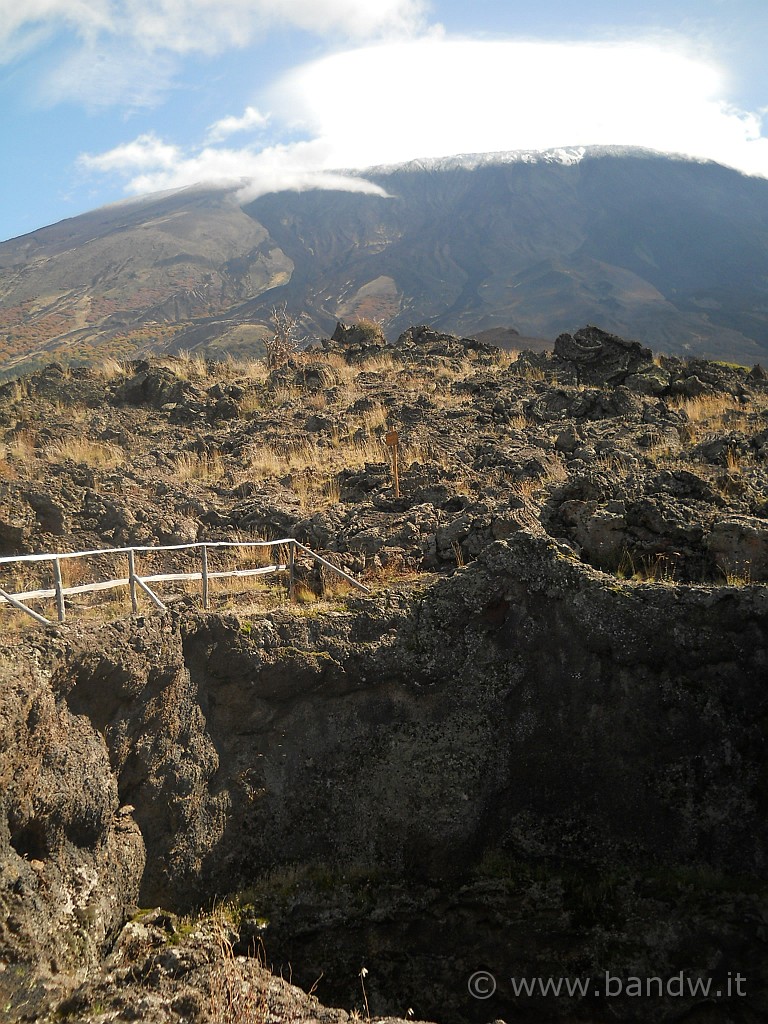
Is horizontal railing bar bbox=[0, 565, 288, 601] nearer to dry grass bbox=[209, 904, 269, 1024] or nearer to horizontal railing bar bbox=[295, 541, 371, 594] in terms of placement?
horizontal railing bar bbox=[295, 541, 371, 594]

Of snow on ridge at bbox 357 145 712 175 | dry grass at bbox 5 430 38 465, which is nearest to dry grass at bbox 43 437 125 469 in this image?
dry grass at bbox 5 430 38 465

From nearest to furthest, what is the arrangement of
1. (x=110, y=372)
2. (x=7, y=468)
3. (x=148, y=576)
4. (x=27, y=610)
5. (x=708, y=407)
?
1. (x=27, y=610)
2. (x=148, y=576)
3. (x=7, y=468)
4. (x=708, y=407)
5. (x=110, y=372)

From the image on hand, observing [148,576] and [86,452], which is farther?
[86,452]

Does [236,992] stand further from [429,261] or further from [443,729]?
[429,261]

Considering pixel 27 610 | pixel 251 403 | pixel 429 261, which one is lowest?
pixel 27 610

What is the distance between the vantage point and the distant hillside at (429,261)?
68.2m

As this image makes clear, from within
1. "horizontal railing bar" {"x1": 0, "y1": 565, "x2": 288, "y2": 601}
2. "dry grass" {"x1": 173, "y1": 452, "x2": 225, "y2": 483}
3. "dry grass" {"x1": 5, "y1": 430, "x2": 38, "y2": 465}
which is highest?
"dry grass" {"x1": 5, "y1": 430, "x2": 38, "y2": 465}

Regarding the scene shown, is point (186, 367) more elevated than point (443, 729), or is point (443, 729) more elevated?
point (186, 367)

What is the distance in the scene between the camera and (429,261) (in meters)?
95.8

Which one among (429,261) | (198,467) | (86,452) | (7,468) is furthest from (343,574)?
(429,261)

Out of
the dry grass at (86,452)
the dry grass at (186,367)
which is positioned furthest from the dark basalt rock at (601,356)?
the dry grass at (86,452)

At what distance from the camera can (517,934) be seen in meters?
6.80

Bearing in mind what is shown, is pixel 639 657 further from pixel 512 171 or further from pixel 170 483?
pixel 512 171

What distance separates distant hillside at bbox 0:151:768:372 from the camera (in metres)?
68.2
